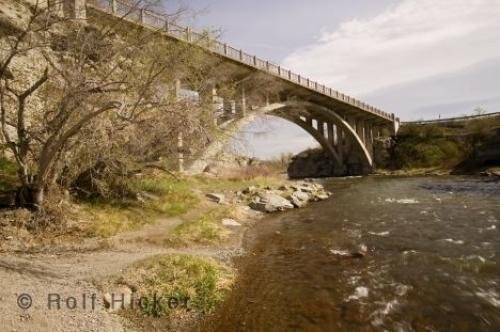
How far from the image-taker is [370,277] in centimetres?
802

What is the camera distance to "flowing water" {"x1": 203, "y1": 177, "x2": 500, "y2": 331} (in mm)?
6105

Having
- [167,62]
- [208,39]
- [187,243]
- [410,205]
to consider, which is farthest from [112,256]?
[410,205]

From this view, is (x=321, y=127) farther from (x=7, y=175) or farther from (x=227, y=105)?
(x=7, y=175)

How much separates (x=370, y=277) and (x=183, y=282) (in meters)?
4.05

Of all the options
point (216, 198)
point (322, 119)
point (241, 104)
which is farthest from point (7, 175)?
point (322, 119)

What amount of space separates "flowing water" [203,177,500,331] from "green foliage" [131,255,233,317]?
360mm

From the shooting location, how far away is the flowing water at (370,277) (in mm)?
6105

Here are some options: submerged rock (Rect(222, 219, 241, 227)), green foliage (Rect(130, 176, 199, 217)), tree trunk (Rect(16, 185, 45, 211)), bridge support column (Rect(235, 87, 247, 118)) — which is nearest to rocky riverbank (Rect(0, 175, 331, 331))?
submerged rock (Rect(222, 219, 241, 227))

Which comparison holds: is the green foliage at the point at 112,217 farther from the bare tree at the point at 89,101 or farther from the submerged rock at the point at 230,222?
the submerged rock at the point at 230,222

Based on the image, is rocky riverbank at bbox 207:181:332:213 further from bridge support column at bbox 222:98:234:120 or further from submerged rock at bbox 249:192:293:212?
bridge support column at bbox 222:98:234:120

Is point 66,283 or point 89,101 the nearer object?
point 66,283

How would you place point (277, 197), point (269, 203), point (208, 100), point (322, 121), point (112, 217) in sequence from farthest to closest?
point (322, 121), point (277, 197), point (269, 203), point (208, 100), point (112, 217)

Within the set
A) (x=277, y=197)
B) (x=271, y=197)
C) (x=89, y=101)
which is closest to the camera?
(x=89, y=101)

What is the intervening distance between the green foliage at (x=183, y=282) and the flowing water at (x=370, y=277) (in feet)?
1.18
